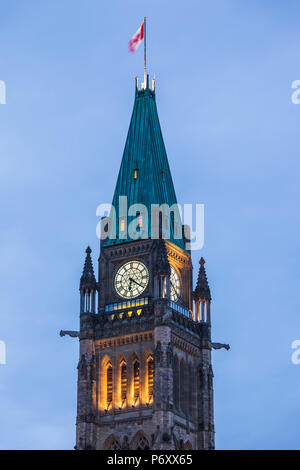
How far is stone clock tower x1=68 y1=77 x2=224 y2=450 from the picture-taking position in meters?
154

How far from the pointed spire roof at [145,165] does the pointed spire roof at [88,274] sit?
2581mm

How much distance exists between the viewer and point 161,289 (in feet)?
518

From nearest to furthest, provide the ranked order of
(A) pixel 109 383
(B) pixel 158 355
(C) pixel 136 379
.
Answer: (B) pixel 158 355 → (C) pixel 136 379 → (A) pixel 109 383

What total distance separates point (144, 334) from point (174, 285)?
26.5ft

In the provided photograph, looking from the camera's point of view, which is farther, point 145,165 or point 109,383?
point 145,165

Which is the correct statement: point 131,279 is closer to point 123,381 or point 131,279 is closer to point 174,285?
point 174,285

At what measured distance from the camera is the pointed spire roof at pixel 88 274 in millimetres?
161625

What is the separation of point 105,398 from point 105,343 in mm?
5877

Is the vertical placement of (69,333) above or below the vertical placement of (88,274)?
below

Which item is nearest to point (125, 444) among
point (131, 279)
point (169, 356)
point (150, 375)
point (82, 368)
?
point (150, 375)

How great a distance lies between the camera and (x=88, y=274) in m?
162

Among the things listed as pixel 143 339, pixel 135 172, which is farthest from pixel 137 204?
pixel 143 339

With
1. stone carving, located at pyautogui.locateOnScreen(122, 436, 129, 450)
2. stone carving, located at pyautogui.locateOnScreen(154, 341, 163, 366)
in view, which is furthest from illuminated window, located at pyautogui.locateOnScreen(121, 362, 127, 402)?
stone carving, located at pyautogui.locateOnScreen(122, 436, 129, 450)
